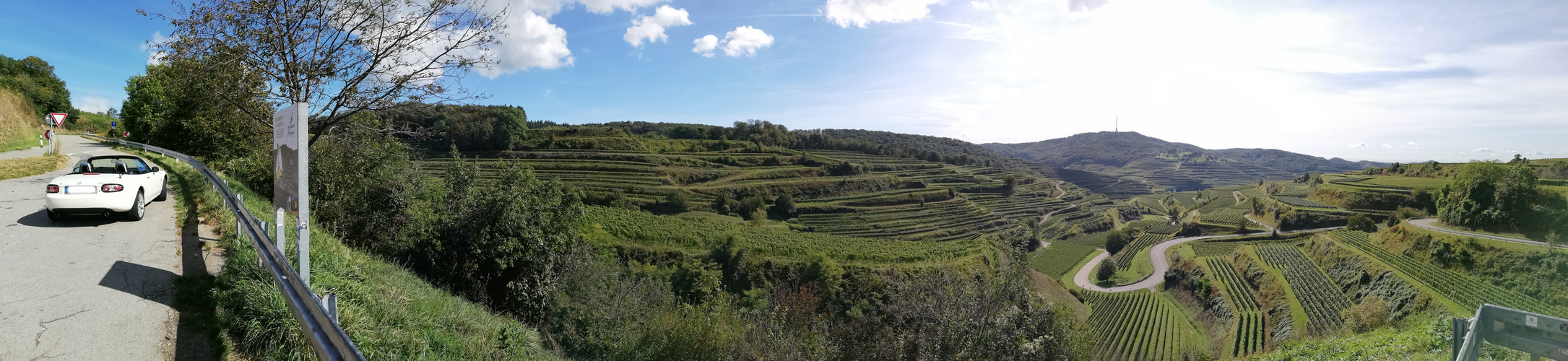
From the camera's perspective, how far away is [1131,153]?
6334 inches

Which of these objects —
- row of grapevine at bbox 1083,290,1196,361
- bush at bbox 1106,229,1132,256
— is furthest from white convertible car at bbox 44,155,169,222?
bush at bbox 1106,229,1132,256

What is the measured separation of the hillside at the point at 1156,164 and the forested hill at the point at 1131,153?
0.53ft

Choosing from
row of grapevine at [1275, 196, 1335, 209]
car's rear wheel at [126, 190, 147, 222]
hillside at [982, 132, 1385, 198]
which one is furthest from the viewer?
hillside at [982, 132, 1385, 198]

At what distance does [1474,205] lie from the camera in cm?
3312

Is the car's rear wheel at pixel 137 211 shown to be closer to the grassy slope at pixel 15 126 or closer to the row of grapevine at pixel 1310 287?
the grassy slope at pixel 15 126

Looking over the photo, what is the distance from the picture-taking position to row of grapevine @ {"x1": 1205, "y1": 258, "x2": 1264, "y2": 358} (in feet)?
115

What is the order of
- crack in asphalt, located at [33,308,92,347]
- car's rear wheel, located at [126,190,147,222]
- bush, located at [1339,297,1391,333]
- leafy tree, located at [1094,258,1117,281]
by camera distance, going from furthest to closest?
leafy tree, located at [1094,258,1117,281] → bush, located at [1339,297,1391,333] → car's rear wheel, located at [126,190,147,222] → crack in asphalt, located at [33,308,92,347]

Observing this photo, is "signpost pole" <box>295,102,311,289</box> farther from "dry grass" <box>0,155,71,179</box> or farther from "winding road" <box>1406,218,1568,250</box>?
"winding road" <box>1406,218,1568,250</box>

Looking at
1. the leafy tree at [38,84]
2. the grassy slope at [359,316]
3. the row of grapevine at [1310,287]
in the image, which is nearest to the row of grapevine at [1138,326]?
the row of grapevine at [1310,287]

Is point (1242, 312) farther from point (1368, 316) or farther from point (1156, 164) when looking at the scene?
point (1156, 164)

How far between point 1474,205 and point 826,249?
134ft

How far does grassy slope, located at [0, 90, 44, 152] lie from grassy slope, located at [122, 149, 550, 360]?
25293mm

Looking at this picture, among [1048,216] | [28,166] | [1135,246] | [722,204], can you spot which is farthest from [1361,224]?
[28,166]

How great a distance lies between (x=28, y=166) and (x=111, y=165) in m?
8.22
